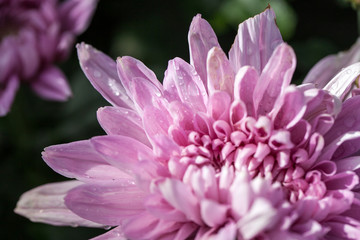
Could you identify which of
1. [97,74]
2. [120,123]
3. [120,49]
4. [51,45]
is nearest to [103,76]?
[97,74]

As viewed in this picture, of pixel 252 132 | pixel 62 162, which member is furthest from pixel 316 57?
pixel 62 162

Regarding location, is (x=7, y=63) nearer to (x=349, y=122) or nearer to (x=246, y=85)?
(x=246, y=85)

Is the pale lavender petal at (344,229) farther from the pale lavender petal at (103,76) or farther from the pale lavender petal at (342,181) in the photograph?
the pale lavender petal at (103,76)

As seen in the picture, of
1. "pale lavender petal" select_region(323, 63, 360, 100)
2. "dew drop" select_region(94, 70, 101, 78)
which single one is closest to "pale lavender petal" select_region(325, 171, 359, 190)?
"pale lavender petal" select_region(323, 63, 360, 100)

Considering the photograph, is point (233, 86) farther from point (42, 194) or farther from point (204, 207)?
point (42, 194)

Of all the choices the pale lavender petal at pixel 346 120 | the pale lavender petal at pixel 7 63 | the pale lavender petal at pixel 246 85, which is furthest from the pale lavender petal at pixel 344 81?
the pale lavender petal at pixel 7 63

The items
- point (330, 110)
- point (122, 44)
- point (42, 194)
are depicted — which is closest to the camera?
point (330, 110)
